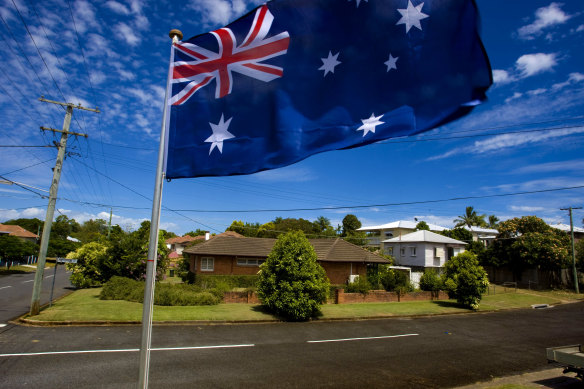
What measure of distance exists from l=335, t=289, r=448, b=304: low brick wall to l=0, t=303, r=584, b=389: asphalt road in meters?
6.27

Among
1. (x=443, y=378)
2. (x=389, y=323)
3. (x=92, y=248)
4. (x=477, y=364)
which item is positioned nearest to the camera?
(x=443, y=378)

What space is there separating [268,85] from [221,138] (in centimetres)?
105

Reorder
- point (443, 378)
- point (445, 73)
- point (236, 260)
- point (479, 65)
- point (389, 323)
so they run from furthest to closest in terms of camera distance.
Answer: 1. point (236, 260)
2. point (389, 323)
3. point (443, 378)
4. point (445, 73)
5. point (479, 65)

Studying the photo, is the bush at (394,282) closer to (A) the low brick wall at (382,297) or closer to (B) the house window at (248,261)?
(A) the low brick wall at (382,297)

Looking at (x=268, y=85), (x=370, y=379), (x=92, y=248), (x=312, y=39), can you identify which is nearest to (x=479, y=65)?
(x=312, y=39)

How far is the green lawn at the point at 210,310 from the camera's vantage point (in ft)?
51.7

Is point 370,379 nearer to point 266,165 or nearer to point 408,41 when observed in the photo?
point 266,165

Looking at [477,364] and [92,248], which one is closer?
[477,364]

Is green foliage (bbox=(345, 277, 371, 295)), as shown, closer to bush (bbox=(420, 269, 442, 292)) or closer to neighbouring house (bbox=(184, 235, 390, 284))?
neighbouring house (bbox=(184, 235, 390, 284))

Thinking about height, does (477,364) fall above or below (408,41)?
below

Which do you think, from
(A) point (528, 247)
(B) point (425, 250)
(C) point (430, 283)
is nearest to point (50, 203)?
(C) point (430, 283)

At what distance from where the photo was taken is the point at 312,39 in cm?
475

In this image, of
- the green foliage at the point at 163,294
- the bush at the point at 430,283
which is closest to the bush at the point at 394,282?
the bush at the point at 430,283

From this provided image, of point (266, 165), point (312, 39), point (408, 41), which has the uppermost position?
point (312, 39)
